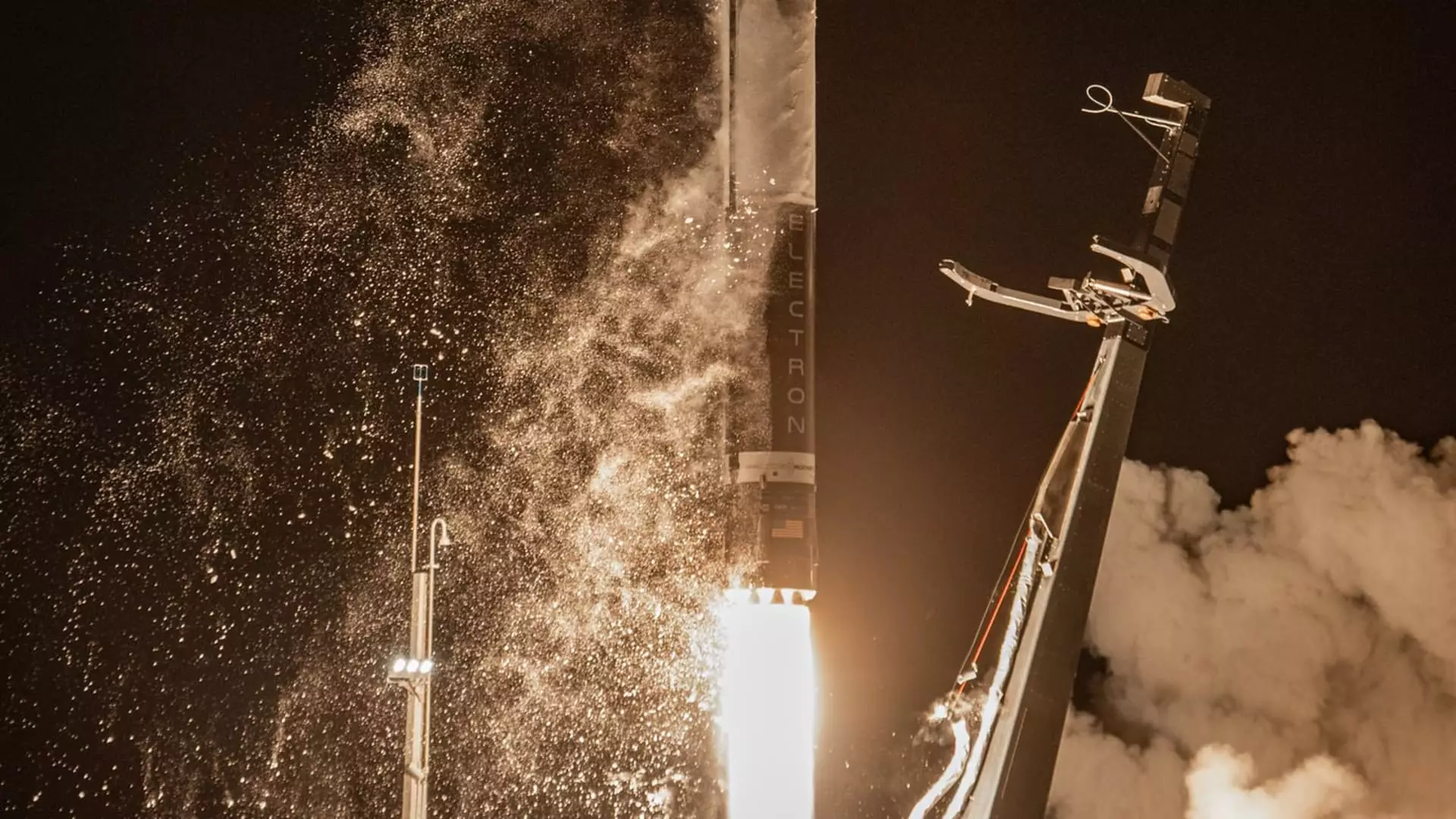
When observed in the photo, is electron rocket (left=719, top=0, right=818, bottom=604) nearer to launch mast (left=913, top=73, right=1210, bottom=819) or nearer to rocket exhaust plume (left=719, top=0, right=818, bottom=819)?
rocket exhaust plume (left=719, top=0, right=818, bottom=819)

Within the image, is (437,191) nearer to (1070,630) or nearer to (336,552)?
(336,552)

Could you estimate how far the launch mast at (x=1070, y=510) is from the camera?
4.93m

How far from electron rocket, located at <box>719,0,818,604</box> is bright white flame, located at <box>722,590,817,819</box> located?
451 millimetres

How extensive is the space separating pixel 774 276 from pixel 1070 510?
269 centimetres

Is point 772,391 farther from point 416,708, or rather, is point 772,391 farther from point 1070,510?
point 416,708

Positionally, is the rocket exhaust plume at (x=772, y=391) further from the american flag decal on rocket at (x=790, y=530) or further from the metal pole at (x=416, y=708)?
the metal pole at (x=416, y=708)

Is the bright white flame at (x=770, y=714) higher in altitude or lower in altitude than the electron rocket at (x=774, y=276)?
lower

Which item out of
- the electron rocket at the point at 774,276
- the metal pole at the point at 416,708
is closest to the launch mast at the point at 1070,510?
the electron rocket at the point at 774,276

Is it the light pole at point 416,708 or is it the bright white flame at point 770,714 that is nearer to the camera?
the light pole at point 416,708

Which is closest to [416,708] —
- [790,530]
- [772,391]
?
[790,530]

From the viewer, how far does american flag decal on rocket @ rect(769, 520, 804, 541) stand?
657cm

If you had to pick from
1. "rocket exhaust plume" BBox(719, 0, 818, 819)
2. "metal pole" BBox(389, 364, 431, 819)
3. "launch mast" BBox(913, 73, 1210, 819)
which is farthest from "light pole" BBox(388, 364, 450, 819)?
"launch mast" BBox(913, 73, 1210, 819)

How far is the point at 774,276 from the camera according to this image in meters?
6.97

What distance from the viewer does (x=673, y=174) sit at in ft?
28.6
